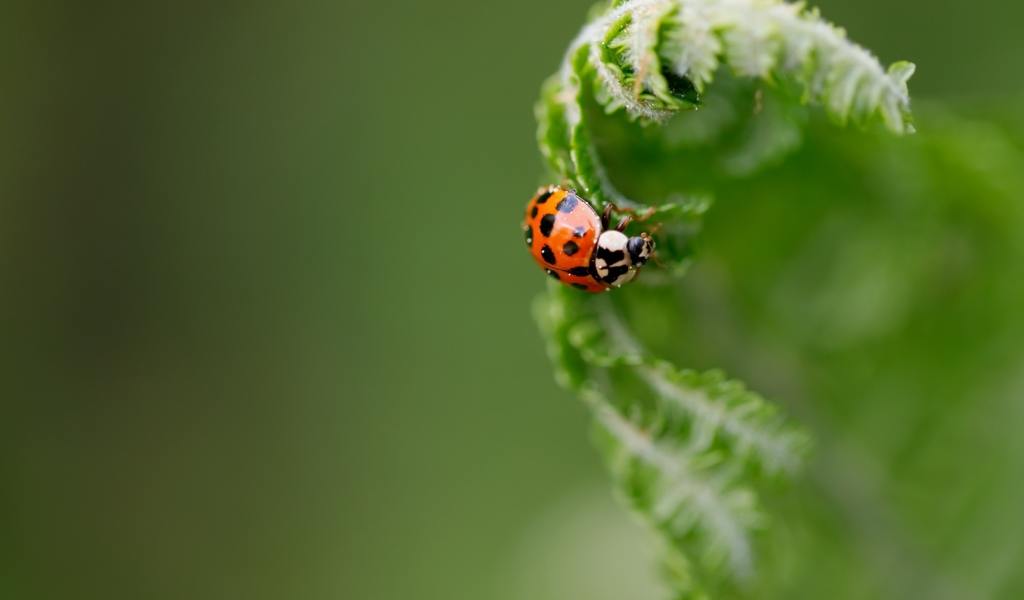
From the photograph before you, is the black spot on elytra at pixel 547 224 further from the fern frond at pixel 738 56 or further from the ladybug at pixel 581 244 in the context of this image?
the fern frond at pixel 738 56

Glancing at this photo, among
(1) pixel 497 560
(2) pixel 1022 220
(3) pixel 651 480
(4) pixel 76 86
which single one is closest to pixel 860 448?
(2) pixel 1022 220

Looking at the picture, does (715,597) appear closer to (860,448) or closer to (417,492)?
(860,448)

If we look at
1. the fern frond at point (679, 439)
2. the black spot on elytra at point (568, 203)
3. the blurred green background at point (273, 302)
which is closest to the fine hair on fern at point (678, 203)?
the fern frond at point (679, 439)

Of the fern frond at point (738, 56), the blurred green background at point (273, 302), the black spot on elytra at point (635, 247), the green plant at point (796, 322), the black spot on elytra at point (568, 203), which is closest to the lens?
the fern frond at point (738, 56)

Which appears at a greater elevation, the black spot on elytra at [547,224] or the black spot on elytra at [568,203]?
the black spot on elytra at [568,203]

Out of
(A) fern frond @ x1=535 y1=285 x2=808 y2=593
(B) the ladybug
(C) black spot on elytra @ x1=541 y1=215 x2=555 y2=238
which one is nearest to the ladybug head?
(B) the ladybug

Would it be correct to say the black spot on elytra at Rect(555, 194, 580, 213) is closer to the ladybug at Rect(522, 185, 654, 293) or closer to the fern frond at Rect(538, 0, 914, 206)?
the ladybug at Rect(522, 185, 654, 293)
